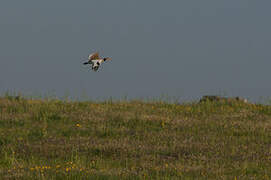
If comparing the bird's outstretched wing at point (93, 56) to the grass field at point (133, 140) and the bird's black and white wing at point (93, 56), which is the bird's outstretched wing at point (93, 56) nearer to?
the bird's black and white wing at point (93, 56)

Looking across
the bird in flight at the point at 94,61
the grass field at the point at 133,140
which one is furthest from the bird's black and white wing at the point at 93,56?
the grass field at the point at 133,140

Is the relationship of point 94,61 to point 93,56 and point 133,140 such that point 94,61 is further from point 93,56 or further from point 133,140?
point 133,140

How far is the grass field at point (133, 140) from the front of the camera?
9.76 metres

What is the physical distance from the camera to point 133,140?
13.4 meters

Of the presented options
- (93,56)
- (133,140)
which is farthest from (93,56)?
(133,140)

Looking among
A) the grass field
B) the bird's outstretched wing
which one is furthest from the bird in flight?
the grass field

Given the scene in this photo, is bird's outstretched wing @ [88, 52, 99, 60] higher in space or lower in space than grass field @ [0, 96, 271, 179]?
higher

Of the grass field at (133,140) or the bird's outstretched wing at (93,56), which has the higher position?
the bird's outstretched wing at (93,56)

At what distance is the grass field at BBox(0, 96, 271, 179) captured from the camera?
32.0 ft

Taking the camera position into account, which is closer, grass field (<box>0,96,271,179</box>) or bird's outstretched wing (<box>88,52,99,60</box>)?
grass field (<box>0,96,271,179</box>)

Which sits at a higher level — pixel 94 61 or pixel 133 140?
pixel 94 61

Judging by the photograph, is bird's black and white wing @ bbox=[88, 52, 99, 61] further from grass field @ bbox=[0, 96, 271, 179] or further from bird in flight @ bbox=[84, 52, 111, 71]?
grass field @ bbox=[0, 96, 271, 179]

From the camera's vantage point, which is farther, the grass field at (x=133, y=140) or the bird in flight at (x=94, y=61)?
the bird in flight at (x=94, y=61)

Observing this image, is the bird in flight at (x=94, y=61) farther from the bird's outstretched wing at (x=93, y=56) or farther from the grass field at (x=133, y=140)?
the grass field at (x=133, y=140)
